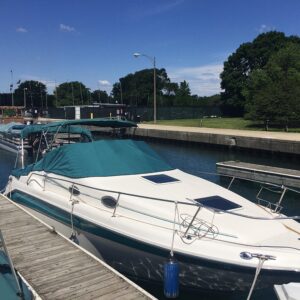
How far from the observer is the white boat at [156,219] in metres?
5.47

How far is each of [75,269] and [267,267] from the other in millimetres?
2742

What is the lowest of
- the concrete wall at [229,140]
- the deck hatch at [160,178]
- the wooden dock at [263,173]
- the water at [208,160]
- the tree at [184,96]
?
the water at [208,160]

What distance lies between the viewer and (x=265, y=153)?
23844mm

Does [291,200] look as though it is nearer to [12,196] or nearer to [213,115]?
[12,196]

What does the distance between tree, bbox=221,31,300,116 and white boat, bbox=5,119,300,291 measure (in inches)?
1989

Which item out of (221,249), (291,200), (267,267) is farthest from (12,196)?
(291,200)

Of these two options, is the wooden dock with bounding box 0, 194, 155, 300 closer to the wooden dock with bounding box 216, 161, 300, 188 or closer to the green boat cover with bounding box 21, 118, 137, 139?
the green boat cover with bounding box 21, 118, 137, 139

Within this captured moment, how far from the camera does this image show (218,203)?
674 centimetres

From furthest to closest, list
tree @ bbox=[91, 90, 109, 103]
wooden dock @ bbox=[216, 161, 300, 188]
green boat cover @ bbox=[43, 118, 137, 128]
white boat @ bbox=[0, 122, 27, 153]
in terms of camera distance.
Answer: tree @ bbox=[91, 90, 109, 103] → white boat @ bbox=[0, 122, 27, 153] → wooden dock @ bbox=[216, 161, 300, 188] → green boat cover @ bbox=[43, 118, 137, 128]

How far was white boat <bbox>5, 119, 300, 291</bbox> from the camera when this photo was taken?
215 inches

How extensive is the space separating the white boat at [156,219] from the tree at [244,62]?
166 ft

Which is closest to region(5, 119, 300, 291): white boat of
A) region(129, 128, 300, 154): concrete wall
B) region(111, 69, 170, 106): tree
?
region(129, 128, 300, 154): concrete wall

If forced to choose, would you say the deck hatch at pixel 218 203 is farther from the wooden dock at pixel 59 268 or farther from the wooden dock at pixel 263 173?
the wooden dock at pixel 263 173

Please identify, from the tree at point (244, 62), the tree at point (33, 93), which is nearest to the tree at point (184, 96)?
the tree at point (244, 62)
